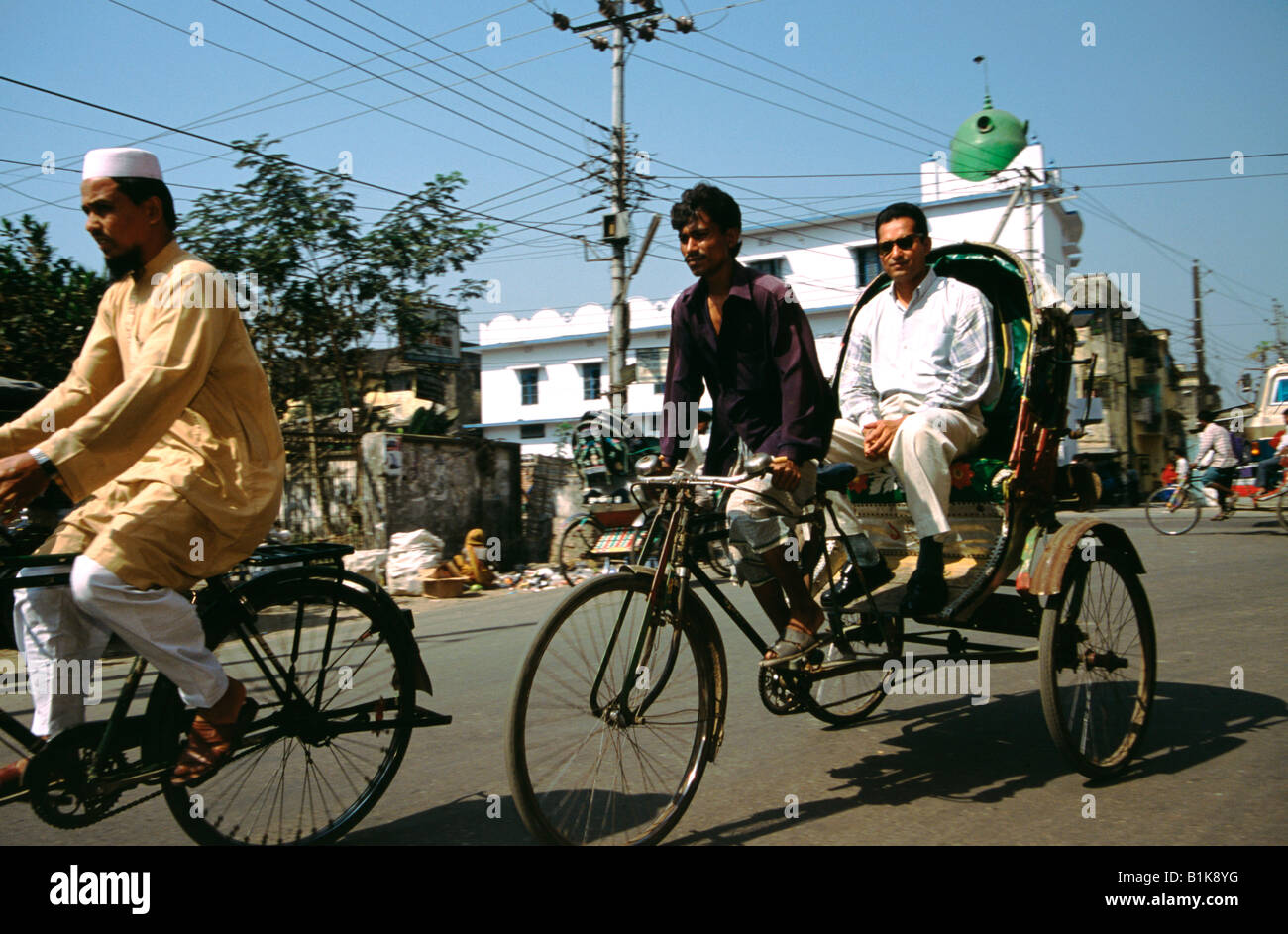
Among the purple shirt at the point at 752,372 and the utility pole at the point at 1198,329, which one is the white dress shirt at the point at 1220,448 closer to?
the purple shirt at the point at 752,372

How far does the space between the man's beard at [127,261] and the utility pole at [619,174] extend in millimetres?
15007

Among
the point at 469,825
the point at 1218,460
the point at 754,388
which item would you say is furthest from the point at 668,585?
the point at 1218,460

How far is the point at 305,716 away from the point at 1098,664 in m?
2.83

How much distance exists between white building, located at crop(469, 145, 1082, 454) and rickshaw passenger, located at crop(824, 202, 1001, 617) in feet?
113

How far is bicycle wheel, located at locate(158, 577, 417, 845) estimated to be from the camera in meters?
2.85

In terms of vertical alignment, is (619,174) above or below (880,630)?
above

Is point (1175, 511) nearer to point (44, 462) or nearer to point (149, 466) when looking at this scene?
point (149, 466)

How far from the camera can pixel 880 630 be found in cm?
367

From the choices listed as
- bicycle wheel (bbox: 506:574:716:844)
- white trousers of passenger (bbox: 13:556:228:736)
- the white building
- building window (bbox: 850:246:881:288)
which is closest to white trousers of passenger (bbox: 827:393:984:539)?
bicycle wheel (bbox: 506:574:716:844)

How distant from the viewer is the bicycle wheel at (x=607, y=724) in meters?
2.70

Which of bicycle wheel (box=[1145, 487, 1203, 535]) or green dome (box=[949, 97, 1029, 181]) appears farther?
green dome (box=[949, 97, 1029, 181])

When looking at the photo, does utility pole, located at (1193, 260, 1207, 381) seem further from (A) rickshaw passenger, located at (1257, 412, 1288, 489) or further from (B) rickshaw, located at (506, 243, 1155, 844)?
(B) rickshaw, located at (506, 243, 1155, 844)

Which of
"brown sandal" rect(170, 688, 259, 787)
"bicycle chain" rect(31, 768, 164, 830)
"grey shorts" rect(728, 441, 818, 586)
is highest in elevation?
"grey shorts" rect(728, 441, 818, 586)

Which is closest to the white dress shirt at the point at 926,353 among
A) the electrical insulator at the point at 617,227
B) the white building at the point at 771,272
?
the electrical insulator at the point at 617,227
